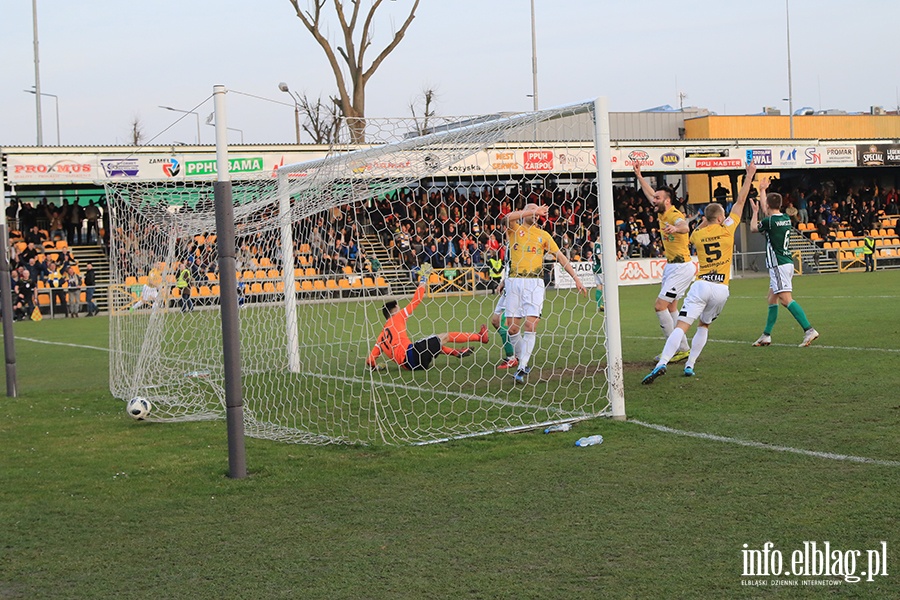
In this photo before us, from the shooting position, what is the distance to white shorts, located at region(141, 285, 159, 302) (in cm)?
1105

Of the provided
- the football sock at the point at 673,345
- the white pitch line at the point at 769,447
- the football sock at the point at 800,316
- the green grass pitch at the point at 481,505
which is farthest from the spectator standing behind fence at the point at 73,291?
the white pitch line at the point at 769,447

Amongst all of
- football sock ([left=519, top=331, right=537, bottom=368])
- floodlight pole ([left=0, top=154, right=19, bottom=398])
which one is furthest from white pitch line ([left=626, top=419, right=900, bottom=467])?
floodlight pole ([left=0, top=154, right=19, bottom=398])

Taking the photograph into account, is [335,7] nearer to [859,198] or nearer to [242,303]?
[859,198]

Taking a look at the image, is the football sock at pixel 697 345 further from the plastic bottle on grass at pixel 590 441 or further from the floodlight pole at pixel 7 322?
the floodlight pole at pixel 7 322

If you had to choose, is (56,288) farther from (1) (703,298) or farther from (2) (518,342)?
(1) (703,298)

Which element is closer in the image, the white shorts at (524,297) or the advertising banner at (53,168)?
the white shorts at (524,297)

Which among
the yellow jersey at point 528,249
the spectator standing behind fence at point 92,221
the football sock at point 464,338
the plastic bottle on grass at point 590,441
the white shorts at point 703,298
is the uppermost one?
the spectator standing behind fence at point 92,221

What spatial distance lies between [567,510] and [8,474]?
431cm

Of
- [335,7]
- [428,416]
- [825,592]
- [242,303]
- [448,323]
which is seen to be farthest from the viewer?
[335,7]

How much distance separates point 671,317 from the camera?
11.6 meters

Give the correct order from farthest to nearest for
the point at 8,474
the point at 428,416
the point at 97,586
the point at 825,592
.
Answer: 1. the point at 428,416
2. the point at 8,474
3. the point at 97,586
4. the point at 825,592

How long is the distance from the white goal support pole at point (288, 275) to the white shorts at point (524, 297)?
8.45 feet

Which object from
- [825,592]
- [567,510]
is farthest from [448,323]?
[825,592]

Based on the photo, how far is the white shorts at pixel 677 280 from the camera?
11398 mm
